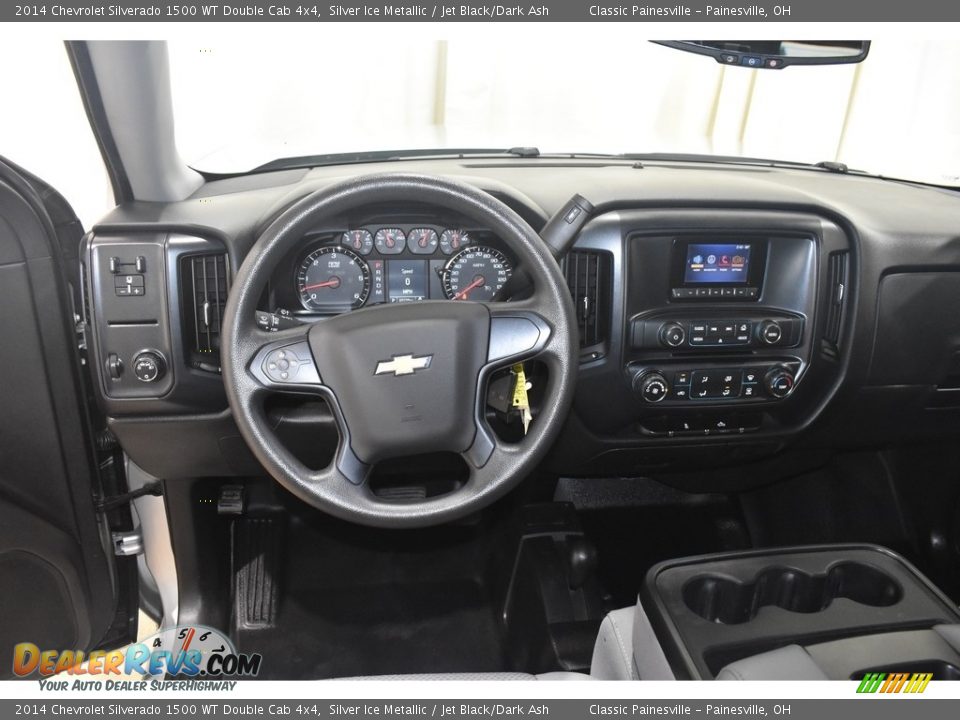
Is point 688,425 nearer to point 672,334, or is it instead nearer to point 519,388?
point 672,334

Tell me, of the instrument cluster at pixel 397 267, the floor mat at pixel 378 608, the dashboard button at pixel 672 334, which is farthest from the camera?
the floor mat at pixel 378 608

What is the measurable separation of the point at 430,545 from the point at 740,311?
112 cm

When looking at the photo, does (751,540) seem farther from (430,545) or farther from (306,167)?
(306,167)

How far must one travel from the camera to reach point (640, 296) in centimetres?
150

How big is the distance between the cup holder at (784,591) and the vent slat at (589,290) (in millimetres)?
512

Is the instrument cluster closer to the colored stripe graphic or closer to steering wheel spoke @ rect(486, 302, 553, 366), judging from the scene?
steering wheel spoke @ rect(486, 302, 553, 366)

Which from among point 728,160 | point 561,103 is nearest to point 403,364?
point 728,160

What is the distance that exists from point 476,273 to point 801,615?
81cm

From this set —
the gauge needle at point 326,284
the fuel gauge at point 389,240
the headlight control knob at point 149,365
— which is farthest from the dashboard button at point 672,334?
the headlight control knob at point 149,365

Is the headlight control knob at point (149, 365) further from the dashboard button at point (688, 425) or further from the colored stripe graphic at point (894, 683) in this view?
the colored stripe graphic at point (894, 683)

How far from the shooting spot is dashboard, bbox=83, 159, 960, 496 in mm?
1355

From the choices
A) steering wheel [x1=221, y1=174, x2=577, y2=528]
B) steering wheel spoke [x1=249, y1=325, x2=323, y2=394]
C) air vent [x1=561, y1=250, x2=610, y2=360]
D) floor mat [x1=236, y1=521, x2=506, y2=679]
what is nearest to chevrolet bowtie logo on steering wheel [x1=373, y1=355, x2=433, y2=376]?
steering wheel [x1=221, y1=174, x2=577, y2=528]

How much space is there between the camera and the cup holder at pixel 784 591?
4.15 feet

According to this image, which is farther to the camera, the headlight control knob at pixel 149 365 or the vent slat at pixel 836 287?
the vent slat at pixel 836 287
